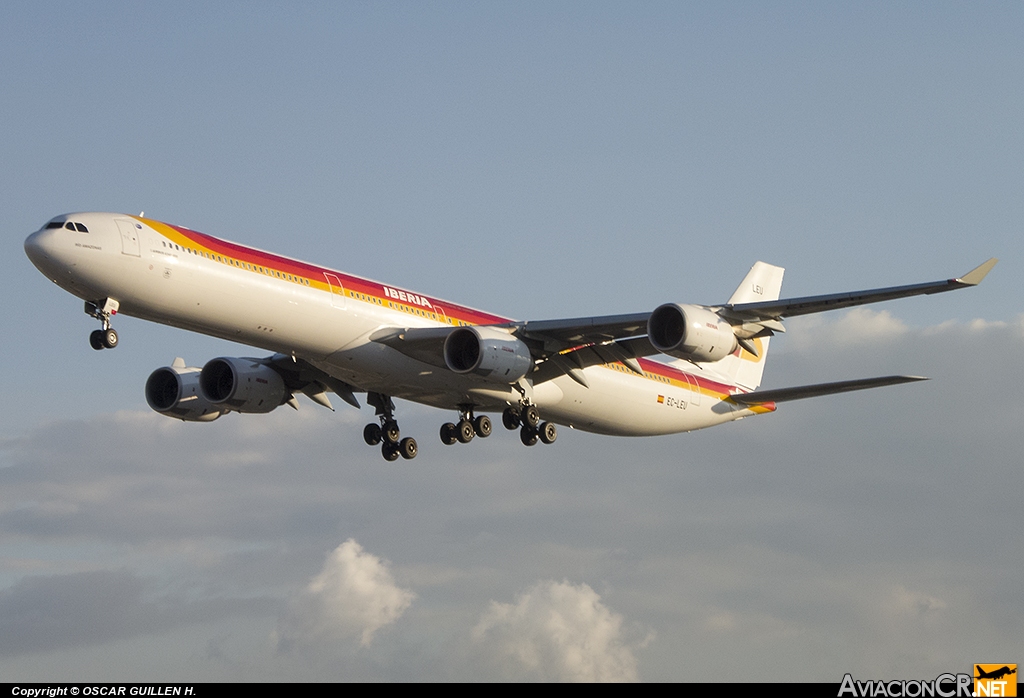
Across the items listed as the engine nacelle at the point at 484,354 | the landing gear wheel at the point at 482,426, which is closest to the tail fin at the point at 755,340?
the landing gear wheel at the point at 482,426

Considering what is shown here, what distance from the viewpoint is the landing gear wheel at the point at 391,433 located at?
46625mm

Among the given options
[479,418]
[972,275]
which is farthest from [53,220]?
[972,275]

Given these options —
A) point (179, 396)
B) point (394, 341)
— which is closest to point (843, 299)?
point (394, 341)

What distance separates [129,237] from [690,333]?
54.9ft

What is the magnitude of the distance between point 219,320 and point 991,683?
2311cm

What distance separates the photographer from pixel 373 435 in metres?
46.9

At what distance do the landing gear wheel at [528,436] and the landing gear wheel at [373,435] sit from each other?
6037mm

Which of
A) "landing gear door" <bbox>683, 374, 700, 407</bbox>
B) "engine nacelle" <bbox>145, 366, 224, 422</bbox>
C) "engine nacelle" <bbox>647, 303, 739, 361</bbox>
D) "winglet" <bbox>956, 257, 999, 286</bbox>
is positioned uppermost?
"landing gear door" <bbox>683, 374, 700, 407</bbox>

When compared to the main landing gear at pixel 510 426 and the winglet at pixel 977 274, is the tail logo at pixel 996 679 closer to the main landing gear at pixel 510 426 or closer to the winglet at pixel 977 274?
the winglet at pixel 977 274

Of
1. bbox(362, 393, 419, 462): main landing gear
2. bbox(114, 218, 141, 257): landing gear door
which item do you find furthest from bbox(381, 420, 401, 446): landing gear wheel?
bbox(114, 218, 141, 257): landing gear door

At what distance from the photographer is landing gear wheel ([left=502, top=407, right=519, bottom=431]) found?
4388cm

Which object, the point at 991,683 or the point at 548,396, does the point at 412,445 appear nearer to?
the point at 548,396

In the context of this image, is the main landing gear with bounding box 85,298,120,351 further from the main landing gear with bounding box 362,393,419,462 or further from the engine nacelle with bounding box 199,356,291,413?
the main landing gear with bounding box 362,393,419,462

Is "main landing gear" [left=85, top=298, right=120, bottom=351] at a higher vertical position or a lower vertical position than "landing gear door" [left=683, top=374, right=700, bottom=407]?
lower
